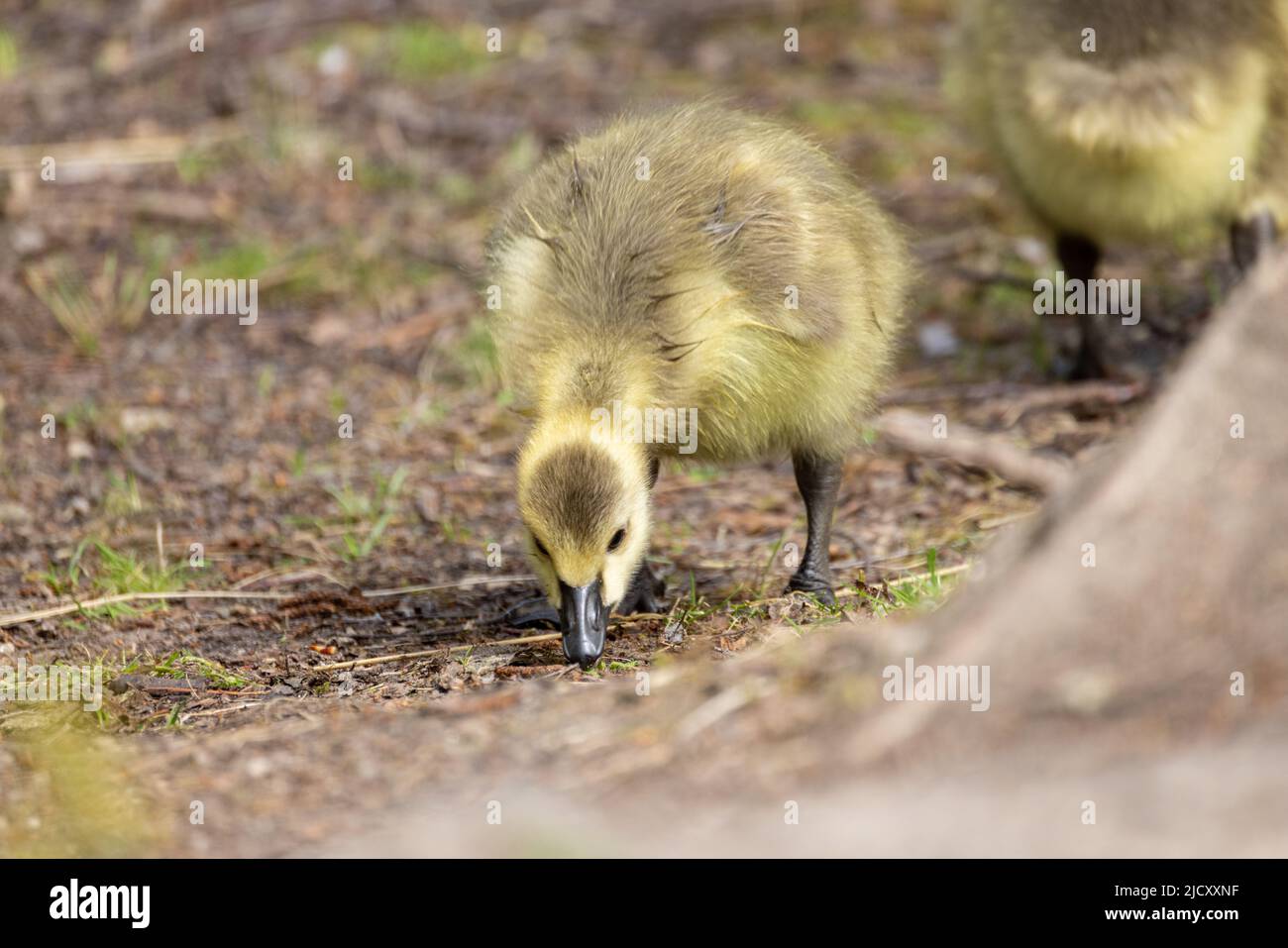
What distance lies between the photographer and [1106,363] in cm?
639

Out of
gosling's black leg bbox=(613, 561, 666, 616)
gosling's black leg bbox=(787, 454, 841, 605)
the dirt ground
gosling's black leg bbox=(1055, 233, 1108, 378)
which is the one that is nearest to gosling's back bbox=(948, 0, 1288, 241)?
gosling's black leg bbox=(1055, 233, 1108, 378)

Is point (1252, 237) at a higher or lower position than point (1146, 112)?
lower

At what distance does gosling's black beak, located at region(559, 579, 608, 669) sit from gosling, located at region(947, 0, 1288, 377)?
2479 mm

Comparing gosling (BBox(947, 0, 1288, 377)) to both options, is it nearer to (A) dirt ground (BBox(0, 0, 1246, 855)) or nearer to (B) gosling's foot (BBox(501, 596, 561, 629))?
(A) dirt ground (BBox(0, 0, 1246, 855))

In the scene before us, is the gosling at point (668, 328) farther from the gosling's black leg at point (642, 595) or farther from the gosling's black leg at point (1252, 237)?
the gosling's black leg at point (1252, 237)

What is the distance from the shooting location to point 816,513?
4660 millimetres

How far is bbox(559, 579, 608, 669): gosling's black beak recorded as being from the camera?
150 inches

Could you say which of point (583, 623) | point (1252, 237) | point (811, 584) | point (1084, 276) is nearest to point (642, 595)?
point (811, 584)

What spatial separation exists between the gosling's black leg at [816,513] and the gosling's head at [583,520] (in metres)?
0.79

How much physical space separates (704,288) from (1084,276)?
105 inches

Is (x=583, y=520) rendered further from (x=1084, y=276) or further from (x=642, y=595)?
(x=1084, y=276)

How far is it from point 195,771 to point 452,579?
1936 mm

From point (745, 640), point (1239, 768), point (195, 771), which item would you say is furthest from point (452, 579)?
point (1239, 768)

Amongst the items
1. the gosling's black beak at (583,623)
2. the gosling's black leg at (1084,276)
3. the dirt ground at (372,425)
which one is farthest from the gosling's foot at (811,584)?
the gosling's black leg at (1084,276)
